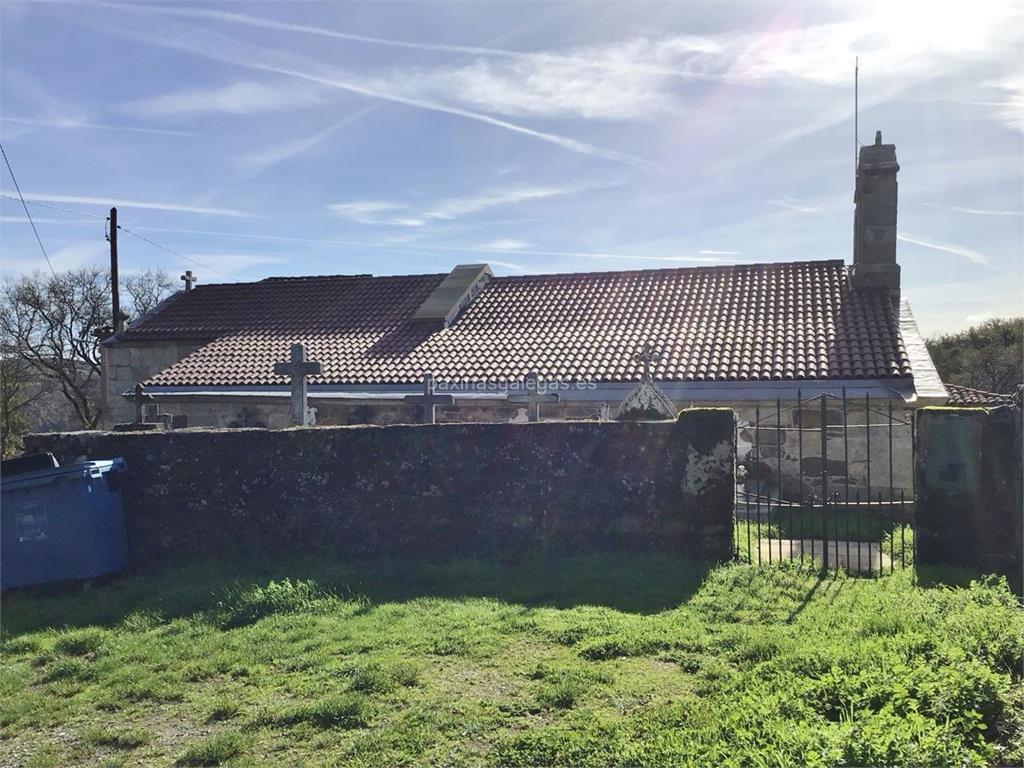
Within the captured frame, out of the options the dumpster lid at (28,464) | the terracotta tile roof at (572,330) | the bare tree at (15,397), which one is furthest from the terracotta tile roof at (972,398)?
the bare tree at (15,397)

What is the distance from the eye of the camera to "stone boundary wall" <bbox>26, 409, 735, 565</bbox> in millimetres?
6930

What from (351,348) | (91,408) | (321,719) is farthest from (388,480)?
(91,408)

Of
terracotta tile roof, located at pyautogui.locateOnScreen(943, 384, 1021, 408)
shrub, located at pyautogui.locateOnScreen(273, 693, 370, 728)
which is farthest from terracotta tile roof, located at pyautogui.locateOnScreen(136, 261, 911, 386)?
shrub, located at pyautogui.locateOnScreen(273, 693, 370, 728)

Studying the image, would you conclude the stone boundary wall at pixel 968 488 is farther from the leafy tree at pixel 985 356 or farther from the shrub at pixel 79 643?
the leafy tree at pixel 985 356

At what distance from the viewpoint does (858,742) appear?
294cm

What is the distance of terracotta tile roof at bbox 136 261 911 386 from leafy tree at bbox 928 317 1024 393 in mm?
16783

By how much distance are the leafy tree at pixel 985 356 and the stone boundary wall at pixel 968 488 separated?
25.2 meters

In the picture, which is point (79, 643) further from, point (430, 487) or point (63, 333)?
point (63, 333)

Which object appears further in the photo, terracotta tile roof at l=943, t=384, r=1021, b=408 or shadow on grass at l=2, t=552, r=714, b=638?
terracotta tile roof at l=943, t=384, r=1021, b=408

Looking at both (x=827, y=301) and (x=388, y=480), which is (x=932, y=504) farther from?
(x=827, y=301)

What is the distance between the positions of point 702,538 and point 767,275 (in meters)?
11.7

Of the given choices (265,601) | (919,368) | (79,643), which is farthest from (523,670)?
(919,368)

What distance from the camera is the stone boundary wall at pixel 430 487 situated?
6930 millimetres

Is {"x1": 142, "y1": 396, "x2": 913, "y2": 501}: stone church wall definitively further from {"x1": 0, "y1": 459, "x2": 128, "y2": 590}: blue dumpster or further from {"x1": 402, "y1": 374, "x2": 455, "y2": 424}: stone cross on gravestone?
{"x1": 0, "y1": 459, "x2": 128, "y2": 590}: blue dumpster
